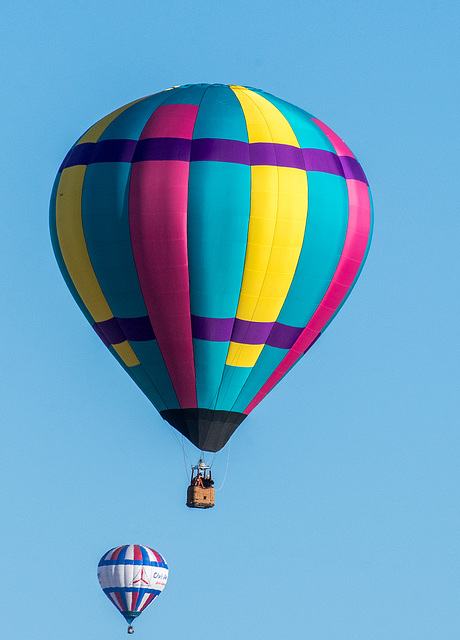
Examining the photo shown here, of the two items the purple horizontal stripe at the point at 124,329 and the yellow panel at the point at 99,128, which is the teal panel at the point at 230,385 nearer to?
the purple horizontal stripe at the point at 124,329

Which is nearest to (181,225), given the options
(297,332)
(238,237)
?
(238,237)

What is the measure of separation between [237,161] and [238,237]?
4.72 ft

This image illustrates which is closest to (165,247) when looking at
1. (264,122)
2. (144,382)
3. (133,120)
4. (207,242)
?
(207,242)

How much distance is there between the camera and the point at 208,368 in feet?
114

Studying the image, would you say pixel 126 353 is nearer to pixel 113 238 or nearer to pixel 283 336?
pixel 113 238

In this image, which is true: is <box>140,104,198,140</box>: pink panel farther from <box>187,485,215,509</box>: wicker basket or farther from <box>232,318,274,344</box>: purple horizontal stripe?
<box>187,485,215,509</box>: wicker basket


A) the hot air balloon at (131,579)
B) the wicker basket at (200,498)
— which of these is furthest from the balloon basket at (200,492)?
the hot air balloon at (131,579)

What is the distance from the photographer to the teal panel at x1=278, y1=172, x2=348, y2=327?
34562mm

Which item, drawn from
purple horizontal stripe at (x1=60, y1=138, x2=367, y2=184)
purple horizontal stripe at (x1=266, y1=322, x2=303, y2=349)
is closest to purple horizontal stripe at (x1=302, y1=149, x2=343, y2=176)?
purple horizontal stripe at (x1=60, y1=138, x2=367, y2=184)

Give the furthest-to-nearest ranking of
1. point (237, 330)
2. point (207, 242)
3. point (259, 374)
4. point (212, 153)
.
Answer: point (259, 374) < point (237, 330) < point (212, 153) < point (207, 242)

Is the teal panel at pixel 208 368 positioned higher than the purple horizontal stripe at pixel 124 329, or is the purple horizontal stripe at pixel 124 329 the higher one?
the purple horizontal stripe at pixel 124 329

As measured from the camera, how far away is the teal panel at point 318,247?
3456cm

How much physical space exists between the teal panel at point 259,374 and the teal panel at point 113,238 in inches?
94.8

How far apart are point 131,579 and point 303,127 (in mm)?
14488
